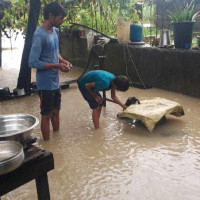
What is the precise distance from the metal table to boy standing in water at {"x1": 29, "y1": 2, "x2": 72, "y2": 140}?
1.79 metres

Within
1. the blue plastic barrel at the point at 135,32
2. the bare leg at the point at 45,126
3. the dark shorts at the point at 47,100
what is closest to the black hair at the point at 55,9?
the dark shorts at the point at 47,100

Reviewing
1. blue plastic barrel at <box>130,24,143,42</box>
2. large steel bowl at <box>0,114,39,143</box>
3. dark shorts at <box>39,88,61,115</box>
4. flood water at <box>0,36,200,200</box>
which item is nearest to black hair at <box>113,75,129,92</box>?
flood water at <box>0,36,200,200</box>

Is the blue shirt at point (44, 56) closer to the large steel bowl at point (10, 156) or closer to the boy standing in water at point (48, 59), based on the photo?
the boy standing in water at point (48, 59)

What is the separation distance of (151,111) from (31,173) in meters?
2.87

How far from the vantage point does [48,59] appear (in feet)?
12.9

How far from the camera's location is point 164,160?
12.0 ft

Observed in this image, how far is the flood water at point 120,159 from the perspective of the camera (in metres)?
3.04

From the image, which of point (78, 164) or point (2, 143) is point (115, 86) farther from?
point (2, 143)

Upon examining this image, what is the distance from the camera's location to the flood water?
9.96 feet

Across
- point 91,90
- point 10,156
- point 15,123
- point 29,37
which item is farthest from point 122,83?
point 29,37

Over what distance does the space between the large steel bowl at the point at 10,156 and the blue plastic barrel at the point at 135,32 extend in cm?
578

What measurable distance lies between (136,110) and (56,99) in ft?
4.35

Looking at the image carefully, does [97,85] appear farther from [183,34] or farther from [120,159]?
[183,34]

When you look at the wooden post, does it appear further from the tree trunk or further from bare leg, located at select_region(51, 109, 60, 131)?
the tree trunk
